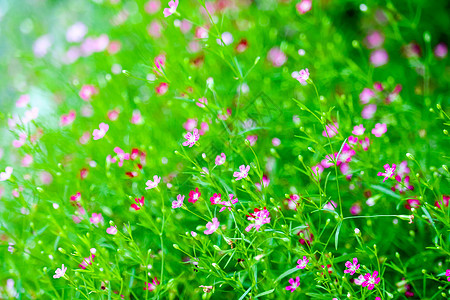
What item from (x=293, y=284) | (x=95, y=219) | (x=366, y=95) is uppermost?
(x=95, y=219)

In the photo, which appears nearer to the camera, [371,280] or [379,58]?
[371,280]

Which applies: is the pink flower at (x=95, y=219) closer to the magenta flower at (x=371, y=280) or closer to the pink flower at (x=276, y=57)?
the magenta flower at (x=371, y=280)

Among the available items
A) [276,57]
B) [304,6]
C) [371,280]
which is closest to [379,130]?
[371,280]

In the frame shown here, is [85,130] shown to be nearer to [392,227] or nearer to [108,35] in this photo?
[108,35]

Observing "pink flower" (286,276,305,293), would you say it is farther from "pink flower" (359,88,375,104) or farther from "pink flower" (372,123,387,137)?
"pink flower" (359,88,375,104)

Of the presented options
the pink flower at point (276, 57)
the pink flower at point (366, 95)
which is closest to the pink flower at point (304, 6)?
the pink flower at point (276, 57)

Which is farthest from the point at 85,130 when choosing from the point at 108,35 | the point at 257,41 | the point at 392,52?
the point at 392,52

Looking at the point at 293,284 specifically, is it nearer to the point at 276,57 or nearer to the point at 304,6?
the point at 276,57
